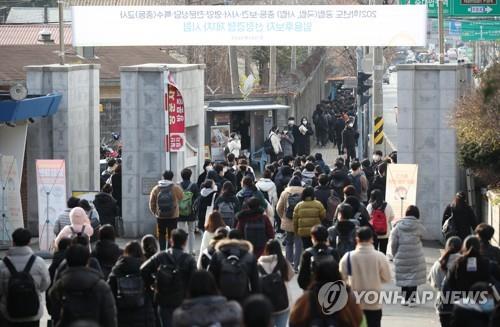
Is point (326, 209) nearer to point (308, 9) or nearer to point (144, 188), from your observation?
point (144, 188)

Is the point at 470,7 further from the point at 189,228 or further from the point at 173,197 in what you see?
the point at 173,197

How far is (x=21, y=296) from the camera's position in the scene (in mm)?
12375

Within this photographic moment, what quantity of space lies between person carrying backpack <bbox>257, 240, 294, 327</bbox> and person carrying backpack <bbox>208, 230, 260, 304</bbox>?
1.38 feet

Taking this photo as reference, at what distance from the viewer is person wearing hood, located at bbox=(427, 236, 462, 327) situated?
12859mm

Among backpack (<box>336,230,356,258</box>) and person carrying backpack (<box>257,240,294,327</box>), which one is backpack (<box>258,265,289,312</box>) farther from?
backpack (<box>336,230,356,258</box>)

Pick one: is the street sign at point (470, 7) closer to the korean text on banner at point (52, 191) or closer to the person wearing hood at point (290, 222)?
the korean text on banner at point (52, 191)

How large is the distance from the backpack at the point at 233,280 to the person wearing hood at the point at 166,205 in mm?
8000

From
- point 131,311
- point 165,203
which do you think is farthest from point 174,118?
point 131,311

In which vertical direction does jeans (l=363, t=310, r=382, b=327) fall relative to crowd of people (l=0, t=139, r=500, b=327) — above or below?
below

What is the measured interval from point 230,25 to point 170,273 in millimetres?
15144

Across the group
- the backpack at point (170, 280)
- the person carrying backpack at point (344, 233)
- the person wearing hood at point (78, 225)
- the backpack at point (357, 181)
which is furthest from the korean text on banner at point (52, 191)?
the backpack at point (170, 280)

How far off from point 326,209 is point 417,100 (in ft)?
16.5

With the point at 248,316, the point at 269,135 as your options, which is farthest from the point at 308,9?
the point at 248,316

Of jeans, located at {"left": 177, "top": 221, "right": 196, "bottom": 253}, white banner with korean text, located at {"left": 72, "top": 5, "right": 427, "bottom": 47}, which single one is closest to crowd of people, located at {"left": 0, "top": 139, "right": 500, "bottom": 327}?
jeans, located at {"left": 177, "top": 221, "right": 196, "bottom": 253}
